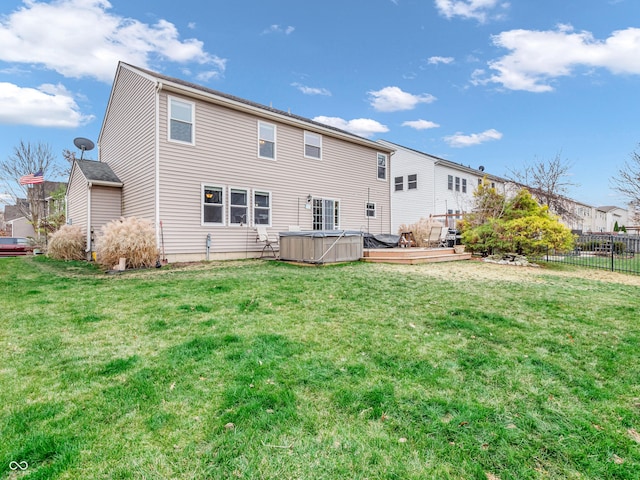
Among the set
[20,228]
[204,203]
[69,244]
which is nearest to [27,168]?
[20,228]

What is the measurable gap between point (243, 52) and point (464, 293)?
16.0 m

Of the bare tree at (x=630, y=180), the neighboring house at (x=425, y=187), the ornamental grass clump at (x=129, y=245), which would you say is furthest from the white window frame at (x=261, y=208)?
the bare tree at (x=630, y=180)

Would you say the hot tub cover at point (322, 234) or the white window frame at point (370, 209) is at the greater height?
the white window frame at point (370, 209)

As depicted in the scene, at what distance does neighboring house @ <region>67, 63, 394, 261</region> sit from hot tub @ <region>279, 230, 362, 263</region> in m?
Result: 2.06

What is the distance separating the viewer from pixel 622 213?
5350 centimetres

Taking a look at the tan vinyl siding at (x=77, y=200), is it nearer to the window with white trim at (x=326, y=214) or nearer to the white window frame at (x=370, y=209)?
the window with white trim at (x=326, y=214)

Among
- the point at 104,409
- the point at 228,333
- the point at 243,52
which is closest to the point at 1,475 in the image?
the point at 104,409

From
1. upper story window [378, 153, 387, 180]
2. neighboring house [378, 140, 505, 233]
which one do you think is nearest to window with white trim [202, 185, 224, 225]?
upper story window [378, 153, 387, 180]

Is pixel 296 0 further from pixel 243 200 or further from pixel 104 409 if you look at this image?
pixel 104 409

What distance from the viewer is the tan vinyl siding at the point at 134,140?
9.93 m

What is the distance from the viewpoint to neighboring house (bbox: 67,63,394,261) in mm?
9836

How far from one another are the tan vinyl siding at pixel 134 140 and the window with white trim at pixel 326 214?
6.21m

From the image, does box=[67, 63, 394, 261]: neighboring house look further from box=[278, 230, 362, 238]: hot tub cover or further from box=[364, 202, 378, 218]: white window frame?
box=[278, 230, 362, 238]: hot tub cover

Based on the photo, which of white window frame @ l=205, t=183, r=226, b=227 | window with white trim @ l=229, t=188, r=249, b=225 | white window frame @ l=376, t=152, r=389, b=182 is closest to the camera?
white window frame @ l=205, t=183, r=226, b=227
